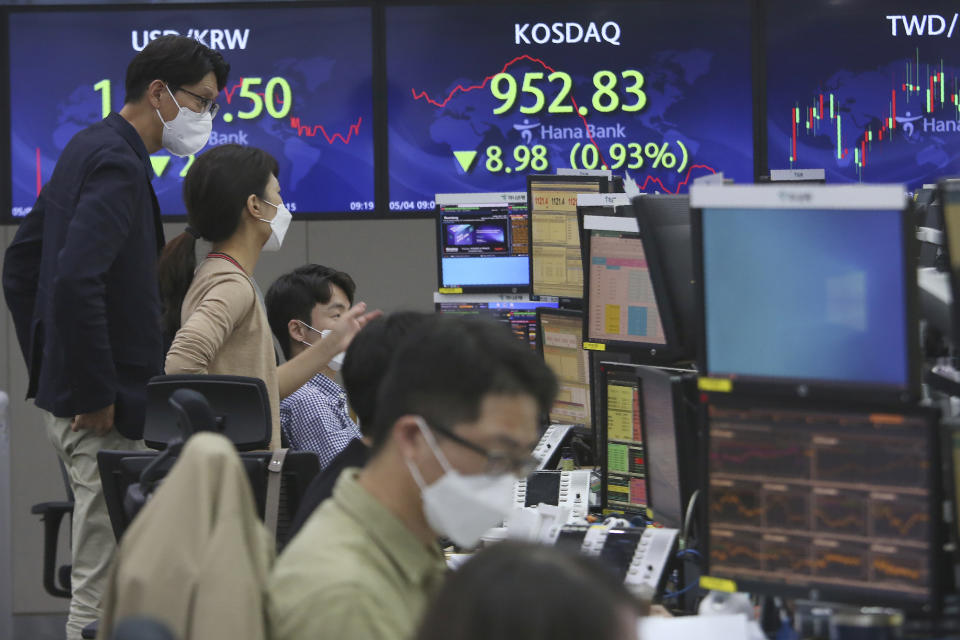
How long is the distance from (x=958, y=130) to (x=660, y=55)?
128 cm

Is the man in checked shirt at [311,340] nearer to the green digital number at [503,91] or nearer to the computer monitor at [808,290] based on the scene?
the computer monitor at [808,290]

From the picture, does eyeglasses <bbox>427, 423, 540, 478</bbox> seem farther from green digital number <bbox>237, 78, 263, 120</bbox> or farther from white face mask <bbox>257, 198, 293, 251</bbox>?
green digital number <bbox>237, 78, 263, 120</bbox>

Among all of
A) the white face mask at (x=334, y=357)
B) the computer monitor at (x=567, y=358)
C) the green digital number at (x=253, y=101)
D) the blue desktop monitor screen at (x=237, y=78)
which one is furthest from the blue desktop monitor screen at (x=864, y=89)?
the white face mask at (x=334, y=357)


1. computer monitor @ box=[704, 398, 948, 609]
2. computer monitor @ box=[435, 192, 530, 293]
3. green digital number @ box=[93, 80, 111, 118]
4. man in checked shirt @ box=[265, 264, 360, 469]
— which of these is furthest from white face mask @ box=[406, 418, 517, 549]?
green digital number @ box=[93, 80, 111, 118]

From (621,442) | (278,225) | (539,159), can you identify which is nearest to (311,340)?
(278,225)

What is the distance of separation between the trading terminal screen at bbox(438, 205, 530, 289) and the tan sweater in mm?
1674

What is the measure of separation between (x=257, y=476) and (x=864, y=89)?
3662mm

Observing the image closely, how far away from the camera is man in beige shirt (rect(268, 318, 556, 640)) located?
1.39 meters

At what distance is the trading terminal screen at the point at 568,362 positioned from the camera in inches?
138

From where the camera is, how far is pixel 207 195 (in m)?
3.03

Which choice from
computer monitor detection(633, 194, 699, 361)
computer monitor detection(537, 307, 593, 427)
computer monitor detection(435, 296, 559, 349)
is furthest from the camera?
computer monitor detection(435, 296, 559, 349)

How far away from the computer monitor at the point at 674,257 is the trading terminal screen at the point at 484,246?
7.18 feet

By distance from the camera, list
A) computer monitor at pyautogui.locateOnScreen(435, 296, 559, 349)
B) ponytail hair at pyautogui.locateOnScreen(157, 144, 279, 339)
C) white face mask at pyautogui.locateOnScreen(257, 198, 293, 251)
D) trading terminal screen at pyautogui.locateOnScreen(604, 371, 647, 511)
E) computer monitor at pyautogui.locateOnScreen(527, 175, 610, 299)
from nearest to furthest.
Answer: trading terminal screen at pyautogui.locateOnScreen(604, 371, 647, 511) < ponytail hair at pyautogui.locateOnScreen(157, 144, 279, 339) < white face mask at pyautogui.locateOnScreen(257, 198, 293, 251) < computer monitor at pyautogui.locateOnScreen(527, 175, 610, 299) < computer monitor at pyautogui.locateOnScreen(435, 296, 559, 349)

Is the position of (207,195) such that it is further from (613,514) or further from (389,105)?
(389,105)
